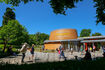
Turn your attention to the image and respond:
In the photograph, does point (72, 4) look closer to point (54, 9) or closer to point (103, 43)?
point (54, 9)

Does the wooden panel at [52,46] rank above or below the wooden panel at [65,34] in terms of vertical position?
below

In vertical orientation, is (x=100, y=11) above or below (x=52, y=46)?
above

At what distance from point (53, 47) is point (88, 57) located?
25.4 m

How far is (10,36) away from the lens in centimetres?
2200

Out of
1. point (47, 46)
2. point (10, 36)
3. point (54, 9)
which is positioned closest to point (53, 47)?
point (47, 46)

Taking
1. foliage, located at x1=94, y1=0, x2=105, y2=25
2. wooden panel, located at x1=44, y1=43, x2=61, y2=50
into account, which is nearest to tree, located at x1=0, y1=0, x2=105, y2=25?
foliage, located at x1=94, y1=0, x2=105, y2=25

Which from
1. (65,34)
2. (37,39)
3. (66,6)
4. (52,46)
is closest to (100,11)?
(66,6)

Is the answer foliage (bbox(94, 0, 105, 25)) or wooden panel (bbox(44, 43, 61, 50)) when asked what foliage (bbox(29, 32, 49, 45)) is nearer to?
wooden panel (bbox(44, 43, 61, 50))

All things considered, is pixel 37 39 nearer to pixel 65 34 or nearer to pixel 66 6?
pixel 65 34

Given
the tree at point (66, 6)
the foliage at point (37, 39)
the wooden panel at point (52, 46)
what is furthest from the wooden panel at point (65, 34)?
the tree at point (66, 6)

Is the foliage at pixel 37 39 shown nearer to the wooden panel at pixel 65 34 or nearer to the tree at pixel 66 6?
the wooden panel at pixel 65 34

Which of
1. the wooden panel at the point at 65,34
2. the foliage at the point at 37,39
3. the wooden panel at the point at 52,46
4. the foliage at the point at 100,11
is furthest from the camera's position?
the foliage at the point at 37,39

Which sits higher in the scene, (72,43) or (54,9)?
(54,9)

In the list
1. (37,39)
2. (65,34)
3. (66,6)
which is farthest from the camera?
(37,39)
